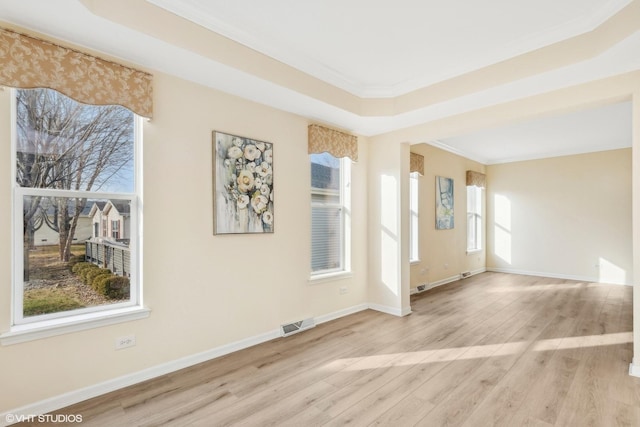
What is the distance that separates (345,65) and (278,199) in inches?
61.4

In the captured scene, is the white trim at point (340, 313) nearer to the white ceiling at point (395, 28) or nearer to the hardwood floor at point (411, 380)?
the hardwood floor at point (411, 380)

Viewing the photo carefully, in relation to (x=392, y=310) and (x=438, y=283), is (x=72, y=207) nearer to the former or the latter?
(x=392, y=310)

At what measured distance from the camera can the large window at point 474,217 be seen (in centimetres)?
737

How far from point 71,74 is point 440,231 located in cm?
585

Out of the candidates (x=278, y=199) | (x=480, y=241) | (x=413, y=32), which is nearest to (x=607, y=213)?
(x=480, y=241)

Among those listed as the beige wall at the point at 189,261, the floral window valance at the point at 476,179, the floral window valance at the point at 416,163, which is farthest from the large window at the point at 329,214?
the floral window valance at the point at 476,179

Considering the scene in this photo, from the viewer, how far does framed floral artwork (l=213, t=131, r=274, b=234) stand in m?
2.99

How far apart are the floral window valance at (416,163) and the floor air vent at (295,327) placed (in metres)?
3.02

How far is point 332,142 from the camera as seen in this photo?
402cm

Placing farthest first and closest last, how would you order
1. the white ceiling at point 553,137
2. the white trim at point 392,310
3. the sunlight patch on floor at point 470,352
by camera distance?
the white ceiling at point 553,137
the white trim at point 392,310
the sunlight patch on floor at point 470,352

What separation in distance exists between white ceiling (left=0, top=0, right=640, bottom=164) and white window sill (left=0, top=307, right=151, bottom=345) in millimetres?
1990

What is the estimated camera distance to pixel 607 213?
6.23 meters

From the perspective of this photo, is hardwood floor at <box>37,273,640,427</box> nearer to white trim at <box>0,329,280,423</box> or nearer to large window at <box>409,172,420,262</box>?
white trim at <box>0,329,280,423</box>

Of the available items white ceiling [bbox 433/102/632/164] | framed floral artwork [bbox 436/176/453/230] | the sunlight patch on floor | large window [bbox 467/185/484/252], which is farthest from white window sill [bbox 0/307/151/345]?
large window [bbox 467/185/484/252]
